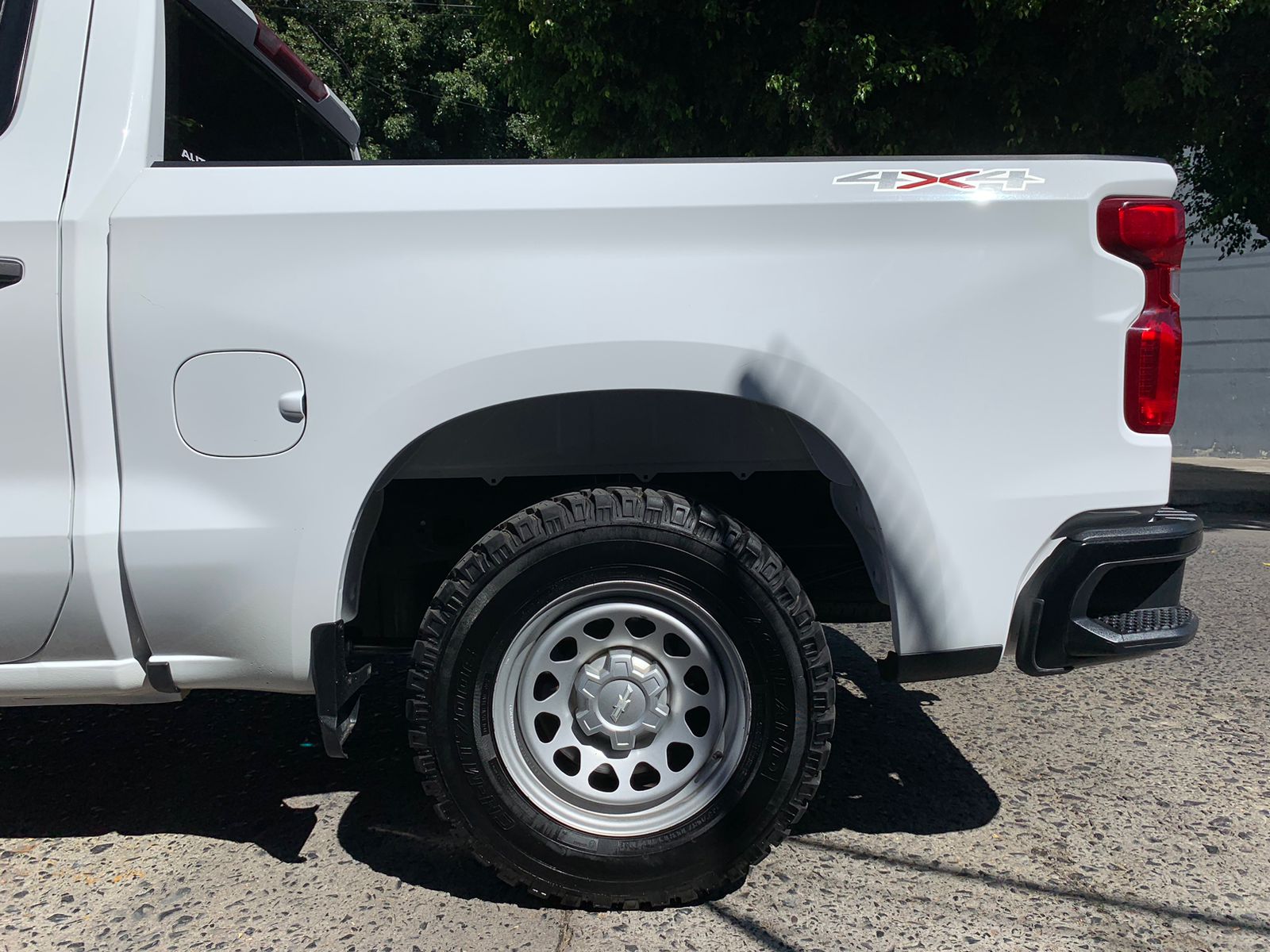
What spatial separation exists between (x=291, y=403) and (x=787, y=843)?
1723 millimetres

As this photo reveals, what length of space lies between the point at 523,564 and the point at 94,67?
1.48m

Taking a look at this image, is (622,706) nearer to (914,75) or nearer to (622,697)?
(622,697)

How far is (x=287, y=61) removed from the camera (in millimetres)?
3031

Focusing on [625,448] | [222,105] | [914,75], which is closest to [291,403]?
[625,448]

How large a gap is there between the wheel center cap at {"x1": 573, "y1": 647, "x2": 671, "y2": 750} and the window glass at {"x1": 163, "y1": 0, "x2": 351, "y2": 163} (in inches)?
63.0

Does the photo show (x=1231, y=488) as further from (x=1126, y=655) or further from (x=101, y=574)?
(x=101, y=574)

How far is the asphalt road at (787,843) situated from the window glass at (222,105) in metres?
1.82

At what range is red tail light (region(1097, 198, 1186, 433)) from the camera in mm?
2137

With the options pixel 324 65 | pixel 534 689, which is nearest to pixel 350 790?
pixel 534 689

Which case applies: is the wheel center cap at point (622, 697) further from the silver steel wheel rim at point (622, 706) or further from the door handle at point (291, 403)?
the door handle at point (291, 403)

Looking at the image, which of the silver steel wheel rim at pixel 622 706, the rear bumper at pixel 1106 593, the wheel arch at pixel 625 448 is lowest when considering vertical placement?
the silver steel wheel rim at pixel 622 706

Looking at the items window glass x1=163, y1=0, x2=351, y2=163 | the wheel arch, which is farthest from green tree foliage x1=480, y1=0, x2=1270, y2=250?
the wheel arch

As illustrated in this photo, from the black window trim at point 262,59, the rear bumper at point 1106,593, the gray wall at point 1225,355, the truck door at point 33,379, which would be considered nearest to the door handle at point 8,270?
the truck door at point 33,379

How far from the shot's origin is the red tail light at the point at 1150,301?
7.01ft
